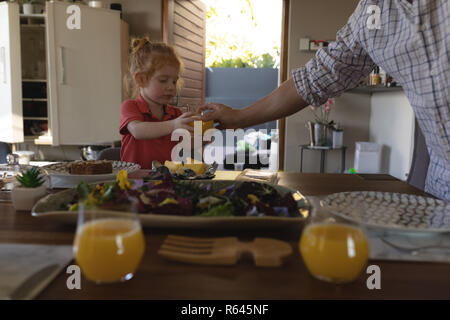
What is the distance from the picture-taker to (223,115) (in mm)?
1591

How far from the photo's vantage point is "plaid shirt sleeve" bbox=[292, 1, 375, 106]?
48.3 inches

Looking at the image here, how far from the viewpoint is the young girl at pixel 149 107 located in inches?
73.4

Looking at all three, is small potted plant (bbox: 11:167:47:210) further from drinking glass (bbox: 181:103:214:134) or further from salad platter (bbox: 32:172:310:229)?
drinking glass (bbox: 181:103:214:134)

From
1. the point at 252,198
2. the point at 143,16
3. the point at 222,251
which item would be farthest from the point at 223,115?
the point at 143,16

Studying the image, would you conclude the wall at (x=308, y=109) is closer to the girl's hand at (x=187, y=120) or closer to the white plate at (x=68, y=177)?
the girl's hand at (x=187, y=120)

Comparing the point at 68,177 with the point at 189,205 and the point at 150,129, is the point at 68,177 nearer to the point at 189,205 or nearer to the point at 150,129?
the point at 189,205

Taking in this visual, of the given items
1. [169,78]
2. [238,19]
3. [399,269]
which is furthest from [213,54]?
[399,269]

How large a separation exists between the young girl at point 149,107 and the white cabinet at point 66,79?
2062 mm

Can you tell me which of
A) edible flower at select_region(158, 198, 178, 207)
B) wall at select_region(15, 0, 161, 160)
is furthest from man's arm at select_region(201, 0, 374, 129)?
wall at select_region(15, 0, 161, 160)

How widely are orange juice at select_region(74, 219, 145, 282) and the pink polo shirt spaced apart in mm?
1377

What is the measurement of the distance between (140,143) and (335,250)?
1577 mm

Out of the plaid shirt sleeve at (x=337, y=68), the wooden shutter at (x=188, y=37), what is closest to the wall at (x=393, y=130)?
the wooden shutter at (x=188, y=37)

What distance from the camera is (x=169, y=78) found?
6.55ft

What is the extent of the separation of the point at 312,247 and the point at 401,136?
3.35 m
